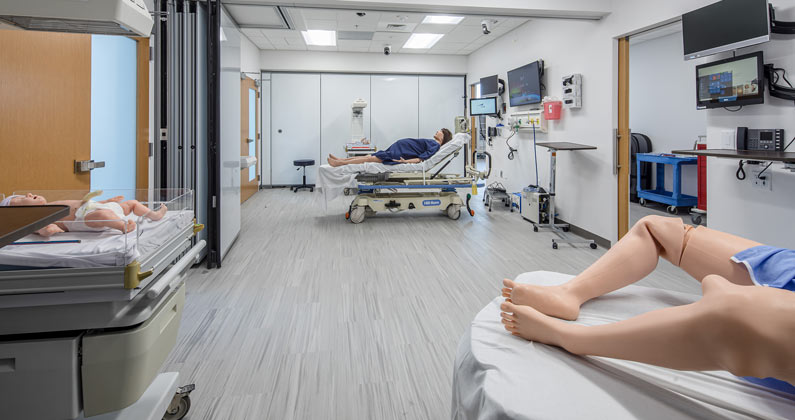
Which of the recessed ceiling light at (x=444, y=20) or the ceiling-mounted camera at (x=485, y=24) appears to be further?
the recessed ceiling light at (x=444, y=20)

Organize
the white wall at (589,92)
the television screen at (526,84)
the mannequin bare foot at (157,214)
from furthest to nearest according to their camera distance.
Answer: the television screen at (526,84) < the white wall at (589,92) < the mannequin bare foot at (157,214)

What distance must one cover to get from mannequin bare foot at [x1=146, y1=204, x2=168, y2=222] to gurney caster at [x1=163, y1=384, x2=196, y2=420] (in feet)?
2.17

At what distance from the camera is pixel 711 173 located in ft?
11.1

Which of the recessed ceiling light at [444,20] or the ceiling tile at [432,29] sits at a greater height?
the ceiling tile at [432,29]

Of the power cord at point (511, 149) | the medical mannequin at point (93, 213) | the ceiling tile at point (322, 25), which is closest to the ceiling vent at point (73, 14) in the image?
the medical mannequin at point (93, 213)

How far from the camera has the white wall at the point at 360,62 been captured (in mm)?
8828

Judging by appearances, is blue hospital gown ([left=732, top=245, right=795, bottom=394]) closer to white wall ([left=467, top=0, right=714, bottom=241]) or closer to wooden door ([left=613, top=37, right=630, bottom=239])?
white wall ([left=467, top=0, right=714, bottom=241])

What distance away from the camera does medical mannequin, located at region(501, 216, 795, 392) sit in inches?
34.9

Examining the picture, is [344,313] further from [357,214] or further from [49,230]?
[357,214]

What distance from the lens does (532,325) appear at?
1277 mm

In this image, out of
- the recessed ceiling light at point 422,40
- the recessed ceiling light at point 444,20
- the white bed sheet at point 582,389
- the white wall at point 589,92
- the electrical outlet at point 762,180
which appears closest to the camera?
the white bed sheet at point 582,389

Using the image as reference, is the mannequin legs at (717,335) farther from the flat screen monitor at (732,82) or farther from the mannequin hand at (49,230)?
the flat screen monitor at (732,82)

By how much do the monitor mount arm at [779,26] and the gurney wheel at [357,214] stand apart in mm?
4154

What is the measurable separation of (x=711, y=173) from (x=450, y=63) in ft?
21.5
